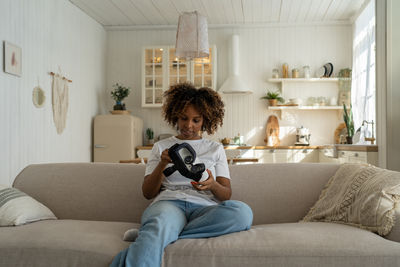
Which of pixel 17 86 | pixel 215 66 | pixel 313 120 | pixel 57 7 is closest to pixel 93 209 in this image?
pixel 17 86

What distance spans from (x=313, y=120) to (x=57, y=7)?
13.1 feet

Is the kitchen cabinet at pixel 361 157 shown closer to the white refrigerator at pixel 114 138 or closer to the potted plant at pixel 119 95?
the white refrigerator at pixel 114 138

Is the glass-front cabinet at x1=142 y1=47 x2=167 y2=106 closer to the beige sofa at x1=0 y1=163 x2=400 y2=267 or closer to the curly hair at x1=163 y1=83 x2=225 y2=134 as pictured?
the beige sofa at x1=0 y1=163 x2=400 y2=267

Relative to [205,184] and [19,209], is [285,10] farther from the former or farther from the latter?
[19,209]

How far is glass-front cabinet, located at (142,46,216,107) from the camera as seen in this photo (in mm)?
6180

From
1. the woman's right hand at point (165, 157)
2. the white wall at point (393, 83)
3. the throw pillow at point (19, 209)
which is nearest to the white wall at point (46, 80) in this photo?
the throw pillow at point (19, 209)

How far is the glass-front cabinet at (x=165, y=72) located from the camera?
20.3 feet

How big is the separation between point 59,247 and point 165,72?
477 centimetres

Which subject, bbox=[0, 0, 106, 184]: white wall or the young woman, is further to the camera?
bbox=[0, 0, 106, 184]: white wall

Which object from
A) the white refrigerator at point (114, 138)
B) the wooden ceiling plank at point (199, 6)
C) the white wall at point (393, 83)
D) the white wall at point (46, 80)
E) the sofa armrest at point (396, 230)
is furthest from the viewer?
the white refrigerator at point (114, 138)

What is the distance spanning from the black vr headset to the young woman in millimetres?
47

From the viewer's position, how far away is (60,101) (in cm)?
492

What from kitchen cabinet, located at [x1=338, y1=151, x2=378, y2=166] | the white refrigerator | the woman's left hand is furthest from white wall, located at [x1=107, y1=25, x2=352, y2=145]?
the woman's left hand

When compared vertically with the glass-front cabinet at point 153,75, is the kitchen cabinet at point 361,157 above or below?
below
